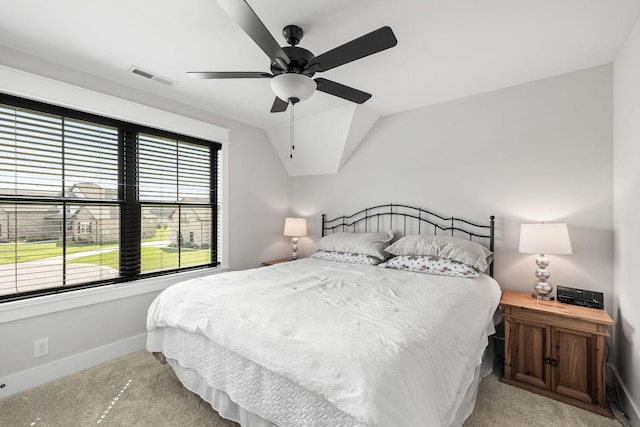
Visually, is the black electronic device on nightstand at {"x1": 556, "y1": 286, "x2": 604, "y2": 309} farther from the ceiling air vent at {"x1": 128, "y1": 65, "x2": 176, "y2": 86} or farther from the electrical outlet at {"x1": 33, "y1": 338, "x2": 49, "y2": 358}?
the electrical outlet at {"x1": 33, "y1": 338, "x2": 49, "y2": 358}

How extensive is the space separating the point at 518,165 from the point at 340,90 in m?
1.92

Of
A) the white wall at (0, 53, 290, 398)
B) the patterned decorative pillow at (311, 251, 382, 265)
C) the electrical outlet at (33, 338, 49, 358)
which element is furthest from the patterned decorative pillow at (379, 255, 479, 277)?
the electrical outlet at (33, 338, 49, 358)

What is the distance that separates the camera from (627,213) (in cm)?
199

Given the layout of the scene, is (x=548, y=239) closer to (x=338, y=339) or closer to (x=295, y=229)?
(x=338, y=339)

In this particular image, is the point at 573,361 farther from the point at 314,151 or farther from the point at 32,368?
the point at 32,368

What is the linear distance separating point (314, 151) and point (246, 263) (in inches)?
71.0

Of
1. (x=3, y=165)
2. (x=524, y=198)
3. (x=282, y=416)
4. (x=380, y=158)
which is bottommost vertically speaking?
(x=282, y=416)

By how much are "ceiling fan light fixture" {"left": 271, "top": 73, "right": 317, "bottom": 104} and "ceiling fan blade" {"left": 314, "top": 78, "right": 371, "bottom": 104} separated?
0.12m

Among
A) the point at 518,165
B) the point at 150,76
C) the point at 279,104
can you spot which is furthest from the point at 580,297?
the point at 150,76

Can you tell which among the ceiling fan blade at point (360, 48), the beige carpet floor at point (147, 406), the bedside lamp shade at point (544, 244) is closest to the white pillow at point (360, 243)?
the bedside lamp shade at point (544, 244)

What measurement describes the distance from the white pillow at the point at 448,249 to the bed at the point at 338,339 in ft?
0.03

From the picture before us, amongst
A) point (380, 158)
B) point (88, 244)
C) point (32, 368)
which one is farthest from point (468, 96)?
point (32, 368)

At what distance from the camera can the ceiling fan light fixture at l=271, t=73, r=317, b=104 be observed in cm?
178

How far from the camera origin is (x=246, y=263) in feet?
12.7
